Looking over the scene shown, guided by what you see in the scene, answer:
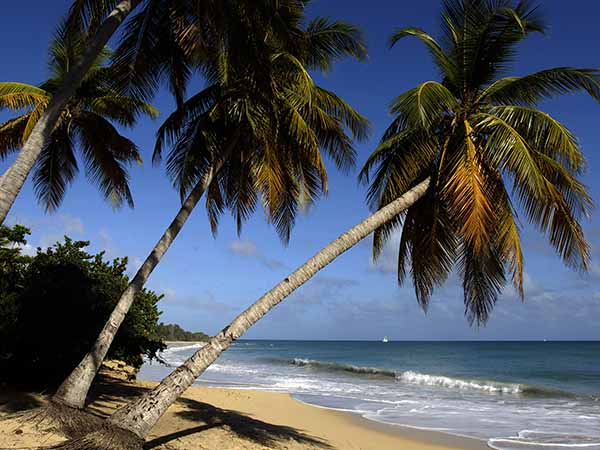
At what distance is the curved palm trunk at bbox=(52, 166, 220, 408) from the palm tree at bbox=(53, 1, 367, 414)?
15mm

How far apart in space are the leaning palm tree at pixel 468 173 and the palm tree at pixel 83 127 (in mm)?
6100

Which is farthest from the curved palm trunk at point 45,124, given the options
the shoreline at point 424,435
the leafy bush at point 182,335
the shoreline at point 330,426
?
the leafy bush at point 182,335

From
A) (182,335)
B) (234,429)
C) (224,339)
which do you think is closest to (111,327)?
(224,339)

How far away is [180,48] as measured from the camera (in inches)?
376

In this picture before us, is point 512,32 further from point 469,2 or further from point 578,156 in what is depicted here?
point 578,156

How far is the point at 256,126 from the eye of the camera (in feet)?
29.9

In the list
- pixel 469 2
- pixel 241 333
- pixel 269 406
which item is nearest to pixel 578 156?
pixel 469 2

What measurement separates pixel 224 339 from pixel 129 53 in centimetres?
507

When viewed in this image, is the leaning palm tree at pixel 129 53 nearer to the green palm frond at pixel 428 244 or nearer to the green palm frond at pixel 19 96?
the green palm frond at pixel 19 96

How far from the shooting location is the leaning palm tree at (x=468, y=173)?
23.5 feet

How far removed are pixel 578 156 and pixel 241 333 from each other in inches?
218

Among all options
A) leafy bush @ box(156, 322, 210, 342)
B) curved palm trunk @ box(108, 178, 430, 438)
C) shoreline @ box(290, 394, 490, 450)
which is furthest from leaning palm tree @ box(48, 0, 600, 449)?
leafy bush @ box(156, 322, 210, 342)

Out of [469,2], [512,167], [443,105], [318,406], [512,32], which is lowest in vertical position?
[318,406]

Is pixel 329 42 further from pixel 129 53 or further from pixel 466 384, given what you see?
pixel 466 384
